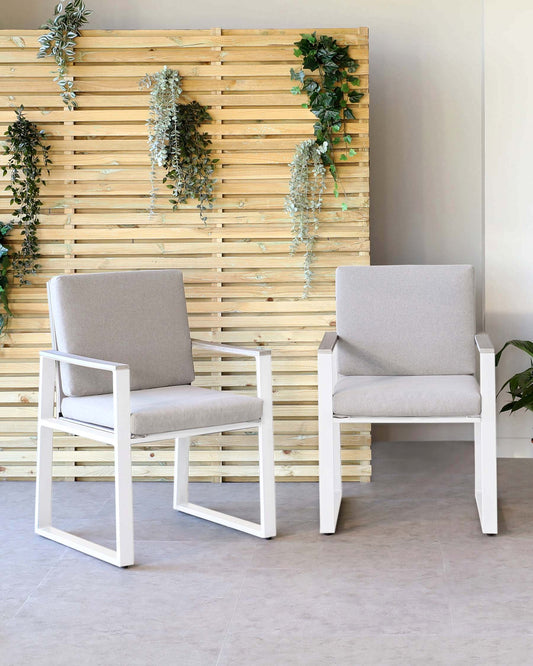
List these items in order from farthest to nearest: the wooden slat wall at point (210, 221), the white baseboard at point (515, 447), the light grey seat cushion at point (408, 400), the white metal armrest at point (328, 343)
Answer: the white baseboard at point (515, 447) → the wooden slat wall at point (210, 221) → the white metal armrest at point (328, 343) → the light grey seat cushion at point (408, 400)

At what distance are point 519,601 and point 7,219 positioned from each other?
9.12 ft

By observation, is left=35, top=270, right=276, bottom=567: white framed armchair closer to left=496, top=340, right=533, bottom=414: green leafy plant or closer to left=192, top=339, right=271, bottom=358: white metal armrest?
left=192, top=339, right=271, bottom=358: white metal armrest

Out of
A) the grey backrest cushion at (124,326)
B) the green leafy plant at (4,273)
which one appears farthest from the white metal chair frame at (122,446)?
the green leafy plant at (4,273)

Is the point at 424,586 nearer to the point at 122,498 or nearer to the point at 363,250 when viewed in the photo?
the point at 122,498

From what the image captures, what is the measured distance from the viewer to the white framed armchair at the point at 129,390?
3123mm

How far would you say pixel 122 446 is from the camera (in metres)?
3.07

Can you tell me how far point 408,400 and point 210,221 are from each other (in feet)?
4.44

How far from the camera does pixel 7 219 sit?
418 cm

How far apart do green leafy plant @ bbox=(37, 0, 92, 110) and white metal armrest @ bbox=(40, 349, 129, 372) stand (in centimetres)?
130

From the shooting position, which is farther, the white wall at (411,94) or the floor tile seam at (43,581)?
the white wall at (411,94)

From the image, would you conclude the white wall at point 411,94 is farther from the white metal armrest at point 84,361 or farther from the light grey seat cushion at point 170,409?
the white metal armrest at point 84,361

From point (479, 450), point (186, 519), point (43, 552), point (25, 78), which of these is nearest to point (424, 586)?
point (479, 450)

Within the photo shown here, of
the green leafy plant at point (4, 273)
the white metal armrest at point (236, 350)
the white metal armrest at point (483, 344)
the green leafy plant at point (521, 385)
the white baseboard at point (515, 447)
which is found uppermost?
the green leafy plant at point (4, 273)

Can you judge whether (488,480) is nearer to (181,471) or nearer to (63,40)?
(181,471)
